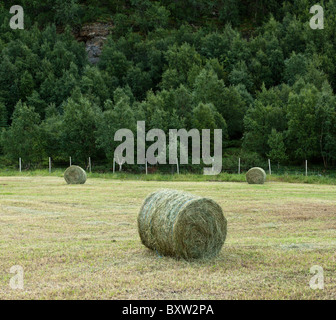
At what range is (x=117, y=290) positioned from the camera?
7.04 m

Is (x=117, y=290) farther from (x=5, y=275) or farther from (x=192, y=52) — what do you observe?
(x=192, y=52)

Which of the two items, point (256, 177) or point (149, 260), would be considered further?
point (256, 177)

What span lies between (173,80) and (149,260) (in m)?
97.5

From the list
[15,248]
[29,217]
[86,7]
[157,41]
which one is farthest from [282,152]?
[86,7]

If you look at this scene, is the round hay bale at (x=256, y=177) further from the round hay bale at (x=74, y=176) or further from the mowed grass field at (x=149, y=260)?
the mowed grass field at (x=149, y=260)

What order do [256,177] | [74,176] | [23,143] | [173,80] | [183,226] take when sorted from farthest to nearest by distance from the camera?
[173,80] → [23,143] → [256,177] → [74,176] → [183,226]

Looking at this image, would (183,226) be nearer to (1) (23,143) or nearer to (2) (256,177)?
(2) (256,177)

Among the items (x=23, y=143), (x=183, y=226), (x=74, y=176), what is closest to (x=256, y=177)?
(x=74, y=176)

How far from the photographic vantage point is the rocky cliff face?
134500 mm

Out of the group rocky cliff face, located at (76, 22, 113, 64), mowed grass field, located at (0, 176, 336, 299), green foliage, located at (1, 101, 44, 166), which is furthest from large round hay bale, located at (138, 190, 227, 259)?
rocky cliff face, located at (76, 22, 113, 64)

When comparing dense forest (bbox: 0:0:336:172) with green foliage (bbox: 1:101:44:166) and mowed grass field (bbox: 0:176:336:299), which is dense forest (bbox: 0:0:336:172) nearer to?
green foliage (bbox: 1:101:44:166)

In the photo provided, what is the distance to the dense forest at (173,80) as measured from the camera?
63.9 meters

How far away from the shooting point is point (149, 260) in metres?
8.92

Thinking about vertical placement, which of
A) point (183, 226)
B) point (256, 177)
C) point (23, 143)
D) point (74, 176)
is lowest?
point (256, 177)
